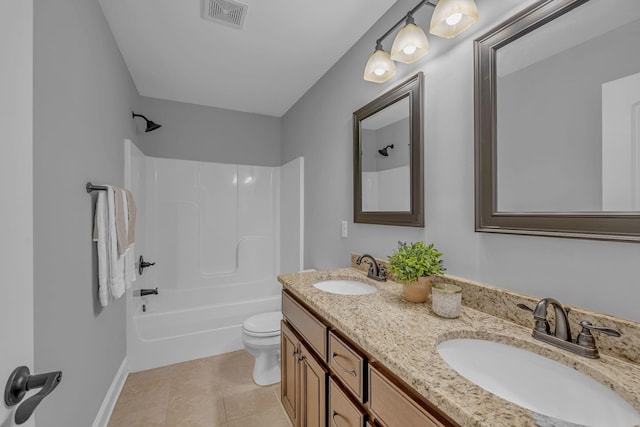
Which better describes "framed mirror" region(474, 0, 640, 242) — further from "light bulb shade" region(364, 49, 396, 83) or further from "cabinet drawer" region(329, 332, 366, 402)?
"cabinet drawer" region(329, 332, 366, 402)

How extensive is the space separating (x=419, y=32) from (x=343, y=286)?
1333mm

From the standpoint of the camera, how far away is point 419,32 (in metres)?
1.23

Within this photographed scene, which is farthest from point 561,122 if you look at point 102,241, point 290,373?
point 102,241

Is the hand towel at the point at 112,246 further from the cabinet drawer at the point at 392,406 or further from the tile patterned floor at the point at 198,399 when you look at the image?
the cabinet drawer at the point at 392,406

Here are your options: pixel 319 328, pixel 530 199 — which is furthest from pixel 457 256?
pixel 319 328

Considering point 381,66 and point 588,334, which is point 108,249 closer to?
point 381,66

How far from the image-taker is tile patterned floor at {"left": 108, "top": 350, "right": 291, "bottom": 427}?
176 centimetres

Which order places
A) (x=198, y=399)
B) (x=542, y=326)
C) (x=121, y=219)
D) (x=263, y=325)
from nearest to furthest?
(x=542, y=326)
(x=121, y=219)
(x=198, y=399)
(x=263, y=325)

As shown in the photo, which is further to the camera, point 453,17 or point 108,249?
point 108,249

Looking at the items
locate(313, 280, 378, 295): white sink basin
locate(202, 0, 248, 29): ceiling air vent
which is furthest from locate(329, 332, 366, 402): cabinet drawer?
locate(202, 0, 248, 29): ceiling air vent

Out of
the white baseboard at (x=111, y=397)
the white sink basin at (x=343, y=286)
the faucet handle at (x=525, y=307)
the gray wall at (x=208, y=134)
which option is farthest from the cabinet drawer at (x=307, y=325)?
the gray wall at (x=208, y=134)

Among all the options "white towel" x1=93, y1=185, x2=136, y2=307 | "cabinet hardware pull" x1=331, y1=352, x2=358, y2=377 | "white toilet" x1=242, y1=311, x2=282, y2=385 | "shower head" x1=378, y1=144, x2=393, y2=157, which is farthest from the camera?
"white toilet" x1=242, y1=311, x2=282, y2=385

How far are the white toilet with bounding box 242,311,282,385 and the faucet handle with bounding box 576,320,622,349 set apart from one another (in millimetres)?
1781

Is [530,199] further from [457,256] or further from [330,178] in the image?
[330,178]
